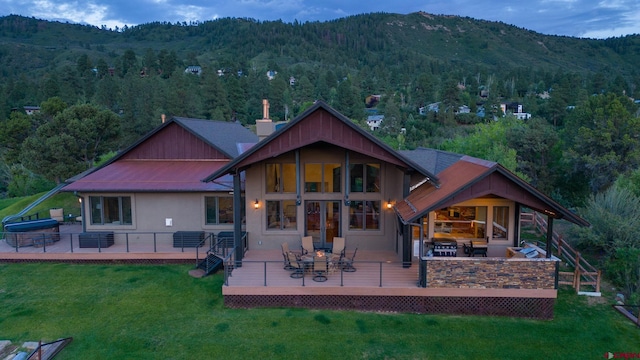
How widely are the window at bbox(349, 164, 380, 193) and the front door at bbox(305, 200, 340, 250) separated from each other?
1064 mm

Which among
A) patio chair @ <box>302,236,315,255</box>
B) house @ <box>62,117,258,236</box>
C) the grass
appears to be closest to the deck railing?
the grass

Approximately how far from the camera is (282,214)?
14.5 m

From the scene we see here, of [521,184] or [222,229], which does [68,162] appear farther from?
[521,184]

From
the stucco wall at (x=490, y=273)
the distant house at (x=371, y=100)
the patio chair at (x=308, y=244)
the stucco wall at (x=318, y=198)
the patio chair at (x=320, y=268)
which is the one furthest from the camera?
the distant house at (x=371, y=100)

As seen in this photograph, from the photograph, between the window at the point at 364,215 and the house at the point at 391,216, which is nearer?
the house at the point at 391,216

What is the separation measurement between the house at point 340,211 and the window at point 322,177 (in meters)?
Answer: 0.04

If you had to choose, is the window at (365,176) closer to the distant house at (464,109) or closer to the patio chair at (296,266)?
the patio chair at (296,266)

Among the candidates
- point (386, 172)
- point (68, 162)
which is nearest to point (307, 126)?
point (386, 172)

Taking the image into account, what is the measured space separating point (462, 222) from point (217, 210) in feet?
30.9

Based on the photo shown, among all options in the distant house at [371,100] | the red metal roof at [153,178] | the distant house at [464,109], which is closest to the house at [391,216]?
the red metal roof at [153,178]

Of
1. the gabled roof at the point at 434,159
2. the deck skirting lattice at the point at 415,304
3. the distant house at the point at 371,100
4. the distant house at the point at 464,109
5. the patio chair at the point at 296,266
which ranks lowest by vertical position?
the deck skirting lattice at the point at 415,304

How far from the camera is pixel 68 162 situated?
83.9ft

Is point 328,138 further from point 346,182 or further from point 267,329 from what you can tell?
point 267,329

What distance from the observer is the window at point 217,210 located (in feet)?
52.3
